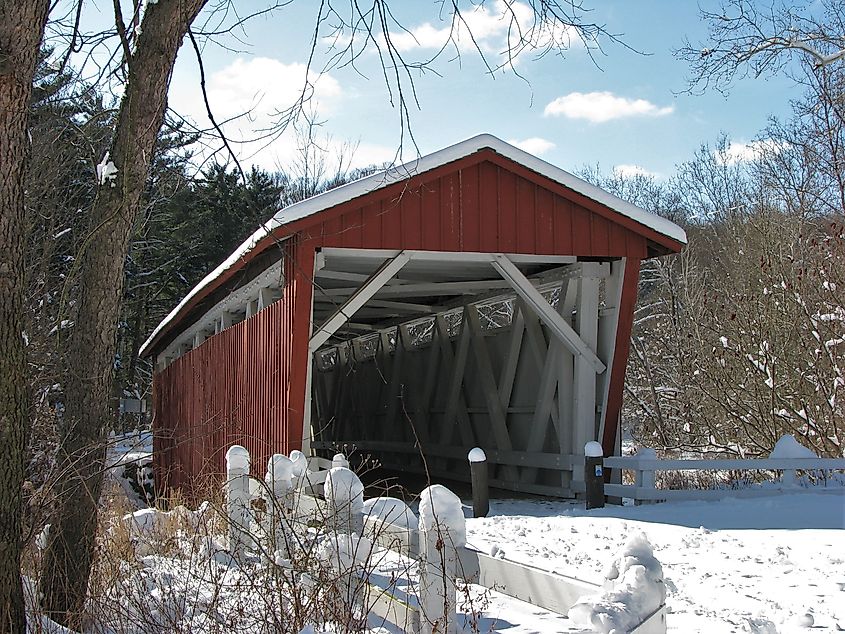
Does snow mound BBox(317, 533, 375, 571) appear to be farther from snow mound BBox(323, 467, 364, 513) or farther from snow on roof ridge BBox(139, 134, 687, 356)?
snow on roof ridge BBox(139, 134, 687, 356)

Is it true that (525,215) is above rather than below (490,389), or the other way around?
above

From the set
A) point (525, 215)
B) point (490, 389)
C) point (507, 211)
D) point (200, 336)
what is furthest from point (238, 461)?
point (200, 336)

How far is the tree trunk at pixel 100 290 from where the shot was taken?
4891 mm

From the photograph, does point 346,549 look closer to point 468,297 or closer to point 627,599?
point 627,599

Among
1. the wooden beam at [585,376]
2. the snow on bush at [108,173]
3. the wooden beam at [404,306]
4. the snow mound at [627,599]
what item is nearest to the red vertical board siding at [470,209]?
the wooden beam at [585,376]

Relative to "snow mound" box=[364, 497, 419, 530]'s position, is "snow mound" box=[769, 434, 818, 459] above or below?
above

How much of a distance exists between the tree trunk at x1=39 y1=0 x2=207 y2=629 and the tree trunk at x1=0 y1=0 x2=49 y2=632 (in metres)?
0.98

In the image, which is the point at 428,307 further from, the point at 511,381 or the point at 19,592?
the point at 19,592

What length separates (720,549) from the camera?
6.31 m

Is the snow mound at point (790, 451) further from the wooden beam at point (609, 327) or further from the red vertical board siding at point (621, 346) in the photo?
the wooden beam at point (609, 327)

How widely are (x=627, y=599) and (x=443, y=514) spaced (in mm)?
908

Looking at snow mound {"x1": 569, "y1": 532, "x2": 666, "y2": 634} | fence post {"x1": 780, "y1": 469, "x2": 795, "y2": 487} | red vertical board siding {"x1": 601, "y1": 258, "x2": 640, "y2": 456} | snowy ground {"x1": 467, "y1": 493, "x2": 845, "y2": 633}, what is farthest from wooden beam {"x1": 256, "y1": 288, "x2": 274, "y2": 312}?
snow mound {"x1": 569, "y1": 532, "x2": 666, "y2": 634}

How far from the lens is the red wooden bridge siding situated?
29.1 ft

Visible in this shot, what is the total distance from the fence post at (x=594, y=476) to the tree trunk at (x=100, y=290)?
16.8 feet
